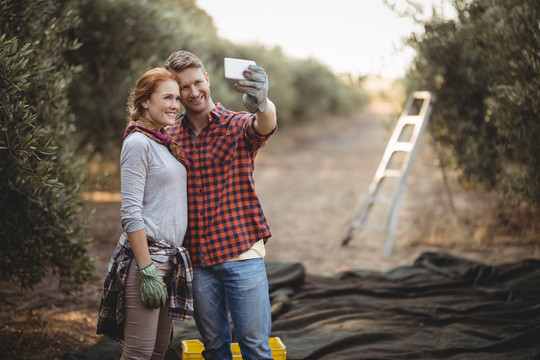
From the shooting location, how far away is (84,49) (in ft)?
21.3

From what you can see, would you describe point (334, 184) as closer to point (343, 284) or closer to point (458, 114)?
point (458, 114)

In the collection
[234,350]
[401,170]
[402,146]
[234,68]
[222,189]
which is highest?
[234,68]

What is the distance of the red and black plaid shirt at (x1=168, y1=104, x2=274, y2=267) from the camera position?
261cm

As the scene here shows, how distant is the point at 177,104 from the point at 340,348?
2.61 metres

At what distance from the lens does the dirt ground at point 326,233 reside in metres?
4.34

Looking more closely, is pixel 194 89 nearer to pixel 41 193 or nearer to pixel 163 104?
pixel 163 104

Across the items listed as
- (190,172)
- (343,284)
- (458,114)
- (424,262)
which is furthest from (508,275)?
(190,172)

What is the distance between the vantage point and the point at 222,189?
2654 millimetres

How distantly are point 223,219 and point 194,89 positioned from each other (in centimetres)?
74

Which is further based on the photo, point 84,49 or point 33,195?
point 84,49

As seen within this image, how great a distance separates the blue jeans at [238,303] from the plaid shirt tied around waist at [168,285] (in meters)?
0.13

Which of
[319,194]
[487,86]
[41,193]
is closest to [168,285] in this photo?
[41,193]

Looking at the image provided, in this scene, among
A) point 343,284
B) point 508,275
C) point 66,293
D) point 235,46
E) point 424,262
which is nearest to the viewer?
point 66,293

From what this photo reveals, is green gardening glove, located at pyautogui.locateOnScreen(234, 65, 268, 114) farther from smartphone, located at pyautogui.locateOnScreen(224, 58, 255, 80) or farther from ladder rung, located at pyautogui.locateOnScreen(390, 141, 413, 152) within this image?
ladder rung, located at pyautogui.locateOnScreen(390, 141, 413, 152)
